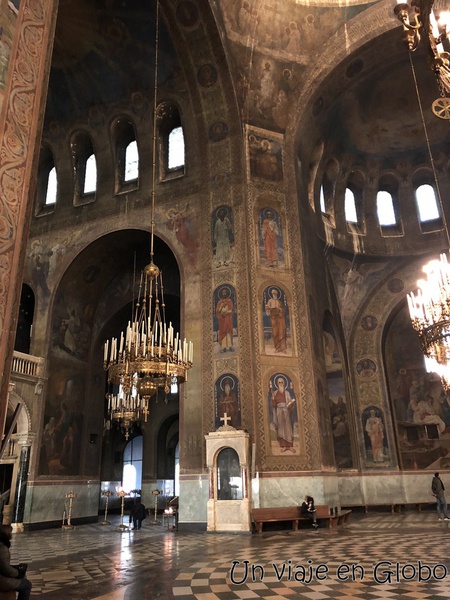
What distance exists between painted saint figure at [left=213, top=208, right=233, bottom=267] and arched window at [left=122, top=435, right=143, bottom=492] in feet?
43.6

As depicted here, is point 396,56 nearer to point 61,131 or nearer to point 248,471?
point 61,131

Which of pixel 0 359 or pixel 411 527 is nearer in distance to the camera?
pixel 0 359

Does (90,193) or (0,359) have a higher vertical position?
(90,193)

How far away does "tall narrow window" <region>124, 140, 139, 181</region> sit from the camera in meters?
16.6

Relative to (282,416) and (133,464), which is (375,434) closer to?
(282,416)

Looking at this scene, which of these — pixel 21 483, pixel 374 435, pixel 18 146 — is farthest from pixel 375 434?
pixel 18 146

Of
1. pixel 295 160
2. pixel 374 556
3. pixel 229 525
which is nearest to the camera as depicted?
pixel 374 556

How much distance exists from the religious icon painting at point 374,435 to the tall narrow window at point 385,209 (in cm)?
737

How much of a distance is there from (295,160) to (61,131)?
27.5 ft

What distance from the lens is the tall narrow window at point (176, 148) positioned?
627 inches

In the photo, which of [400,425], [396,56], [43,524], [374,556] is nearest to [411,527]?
[374,556]

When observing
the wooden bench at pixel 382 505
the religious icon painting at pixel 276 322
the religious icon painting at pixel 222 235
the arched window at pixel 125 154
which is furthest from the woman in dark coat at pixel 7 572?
the wooden bench at pixel 382 505

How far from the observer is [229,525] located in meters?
10.9

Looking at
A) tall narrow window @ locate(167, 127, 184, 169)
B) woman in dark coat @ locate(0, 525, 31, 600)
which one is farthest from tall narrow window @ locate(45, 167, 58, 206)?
woman in dark coat @ locate(0, 525, 31, 600)
